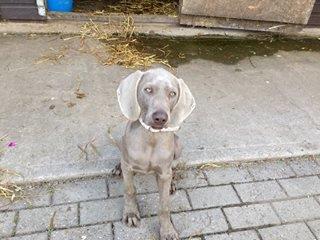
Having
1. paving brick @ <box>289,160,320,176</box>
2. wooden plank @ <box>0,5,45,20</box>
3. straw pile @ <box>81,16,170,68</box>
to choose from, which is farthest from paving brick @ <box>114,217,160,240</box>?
wooden plank @ <box>0,5,45,20</box>

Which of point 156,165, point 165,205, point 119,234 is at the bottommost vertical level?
point 119,234

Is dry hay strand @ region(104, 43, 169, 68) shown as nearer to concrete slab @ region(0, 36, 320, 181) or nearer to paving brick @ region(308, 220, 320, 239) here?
concrete slab @ region(0, 36, 320, 181)

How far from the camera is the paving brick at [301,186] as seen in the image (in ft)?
10.8

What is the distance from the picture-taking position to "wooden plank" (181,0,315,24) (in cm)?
545

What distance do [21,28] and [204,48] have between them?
2472 mm

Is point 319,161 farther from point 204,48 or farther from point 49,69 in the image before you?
point 49,69

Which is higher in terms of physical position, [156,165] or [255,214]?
[156,165]

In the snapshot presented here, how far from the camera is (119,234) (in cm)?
279

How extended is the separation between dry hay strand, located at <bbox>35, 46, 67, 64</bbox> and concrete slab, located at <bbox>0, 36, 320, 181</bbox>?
59mm

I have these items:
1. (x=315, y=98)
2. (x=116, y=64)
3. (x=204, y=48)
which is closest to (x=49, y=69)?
(x=116, y=64)

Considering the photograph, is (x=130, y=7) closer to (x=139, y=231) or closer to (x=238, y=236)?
(x=139, y=231)

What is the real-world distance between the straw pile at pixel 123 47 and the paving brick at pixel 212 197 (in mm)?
2050

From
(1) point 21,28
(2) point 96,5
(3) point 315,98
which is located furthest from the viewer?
(2) point 96,5

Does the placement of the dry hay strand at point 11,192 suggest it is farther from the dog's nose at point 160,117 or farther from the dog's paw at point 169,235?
the dog's nose at point 160,117
